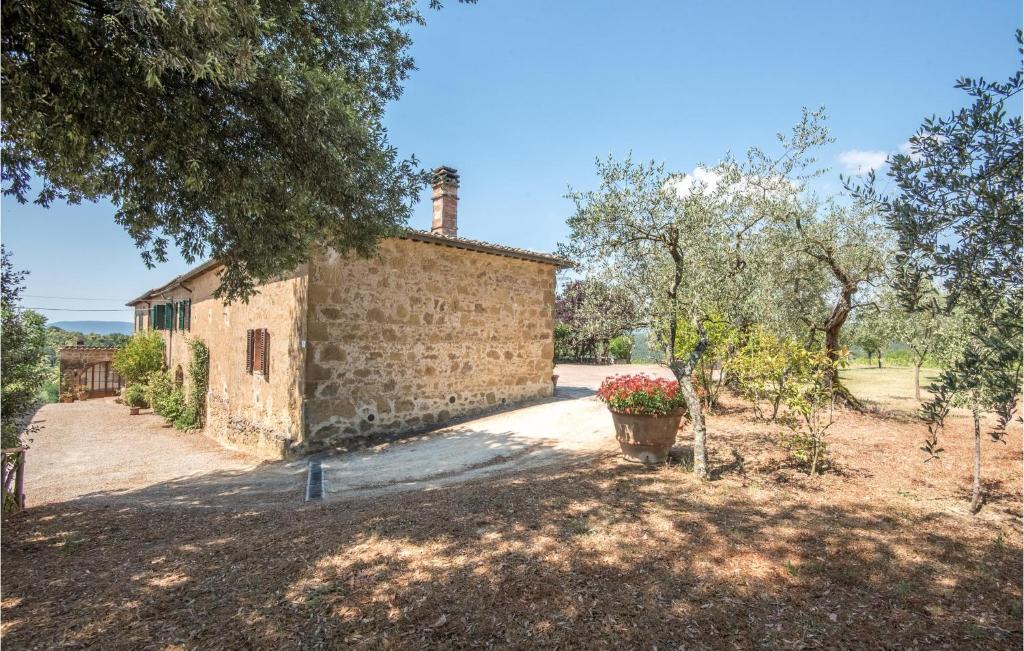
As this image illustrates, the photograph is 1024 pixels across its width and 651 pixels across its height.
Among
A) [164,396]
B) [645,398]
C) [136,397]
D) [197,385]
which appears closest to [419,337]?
[645,398]

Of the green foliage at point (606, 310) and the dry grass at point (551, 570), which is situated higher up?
the green foliage at point (606, 310)

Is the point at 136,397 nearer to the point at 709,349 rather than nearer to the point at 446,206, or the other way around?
the point at 446,206

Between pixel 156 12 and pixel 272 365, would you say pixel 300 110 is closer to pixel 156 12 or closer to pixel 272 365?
pixel 156 12

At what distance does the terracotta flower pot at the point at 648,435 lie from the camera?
6418 millimetres

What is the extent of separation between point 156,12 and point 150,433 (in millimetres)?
16517

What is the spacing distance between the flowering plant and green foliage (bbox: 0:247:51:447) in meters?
6.68

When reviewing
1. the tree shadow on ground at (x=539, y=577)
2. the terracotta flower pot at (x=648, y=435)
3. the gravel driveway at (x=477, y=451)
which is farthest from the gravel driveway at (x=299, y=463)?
the tree shadow on ground at (x=539, y=577)

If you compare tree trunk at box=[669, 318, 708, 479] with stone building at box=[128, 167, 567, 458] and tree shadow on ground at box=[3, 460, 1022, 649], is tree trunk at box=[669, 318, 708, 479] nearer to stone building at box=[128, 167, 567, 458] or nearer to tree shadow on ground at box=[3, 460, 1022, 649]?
tree shadow on ground at box=[3, 460, 1022, 649]

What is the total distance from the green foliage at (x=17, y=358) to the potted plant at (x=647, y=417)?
21.9ft

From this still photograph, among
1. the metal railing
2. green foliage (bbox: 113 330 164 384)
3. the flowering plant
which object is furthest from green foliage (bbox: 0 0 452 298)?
green foliage (bbox: 113 330 164 384)

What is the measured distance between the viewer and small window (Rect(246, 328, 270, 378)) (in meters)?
10.9

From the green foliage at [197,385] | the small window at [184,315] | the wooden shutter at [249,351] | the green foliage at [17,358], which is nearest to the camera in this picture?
the green foliage at [17,358]

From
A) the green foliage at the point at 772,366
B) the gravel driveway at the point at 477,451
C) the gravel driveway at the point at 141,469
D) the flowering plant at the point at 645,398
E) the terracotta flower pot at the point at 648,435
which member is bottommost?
the gravel driveway at the point at 141,469

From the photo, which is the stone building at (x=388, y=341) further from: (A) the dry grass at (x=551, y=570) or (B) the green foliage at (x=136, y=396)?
(B) the green foliage at (x=136, y=396)
